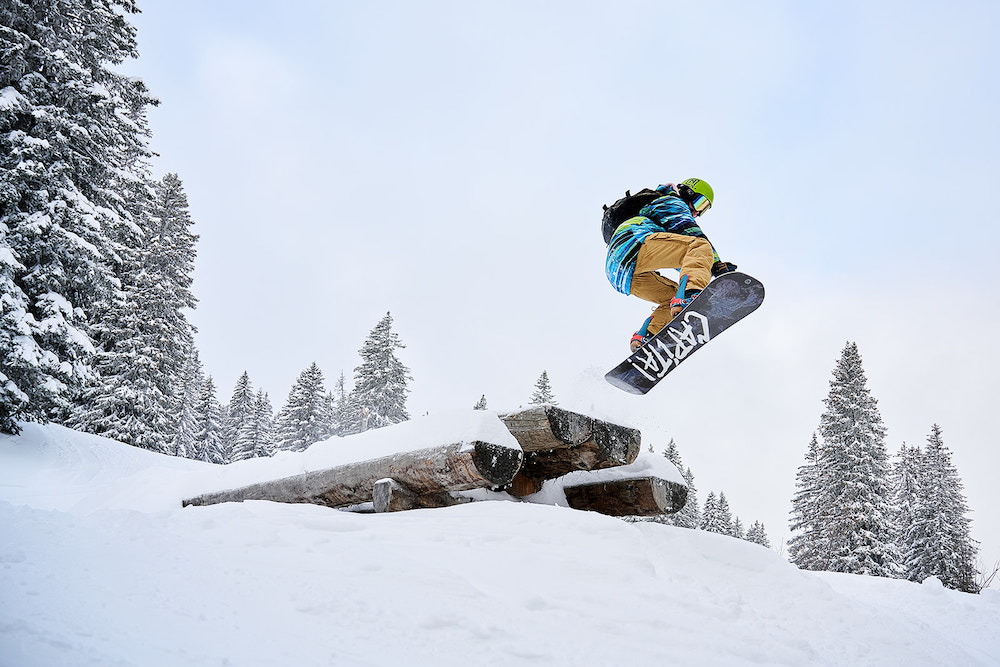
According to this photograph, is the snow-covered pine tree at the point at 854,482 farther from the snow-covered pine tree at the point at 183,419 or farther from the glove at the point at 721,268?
the snow-covered pine tree at the point at 183,419

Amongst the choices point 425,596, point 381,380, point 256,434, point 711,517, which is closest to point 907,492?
point 711,517

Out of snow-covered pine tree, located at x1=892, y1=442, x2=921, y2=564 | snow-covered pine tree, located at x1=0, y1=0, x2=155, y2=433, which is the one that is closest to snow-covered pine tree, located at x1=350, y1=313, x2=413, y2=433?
snow-covered pine tree, located at x1=0, y1=0, x2=155, y2=433

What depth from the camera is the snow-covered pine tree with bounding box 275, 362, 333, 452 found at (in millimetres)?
32500

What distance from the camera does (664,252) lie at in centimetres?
497

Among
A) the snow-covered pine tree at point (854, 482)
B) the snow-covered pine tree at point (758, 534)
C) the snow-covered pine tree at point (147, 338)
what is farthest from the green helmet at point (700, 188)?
the snow-covered pine tree at point (758, 534)

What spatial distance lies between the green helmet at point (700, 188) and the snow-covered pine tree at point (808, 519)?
66.4 ft

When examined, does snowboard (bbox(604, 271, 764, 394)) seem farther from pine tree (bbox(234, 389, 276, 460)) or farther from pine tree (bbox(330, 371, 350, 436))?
pine tree (bbox(234, 389, 276, 460))

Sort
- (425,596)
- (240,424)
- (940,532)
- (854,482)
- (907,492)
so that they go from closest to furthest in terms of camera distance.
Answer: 1. (425,596)
2. (854,482)
3. (940,532)
4. (907,492)
5. (240,424)

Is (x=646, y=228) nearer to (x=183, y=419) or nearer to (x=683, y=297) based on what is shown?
(x=683, y=297)

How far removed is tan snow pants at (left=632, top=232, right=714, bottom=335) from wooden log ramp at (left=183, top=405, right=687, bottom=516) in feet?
4.54

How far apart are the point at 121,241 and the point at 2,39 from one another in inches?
231

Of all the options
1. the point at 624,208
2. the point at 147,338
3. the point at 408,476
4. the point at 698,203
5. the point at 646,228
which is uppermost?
the point at 147,338

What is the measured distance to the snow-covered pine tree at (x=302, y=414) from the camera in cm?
3250

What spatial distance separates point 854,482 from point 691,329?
19943mm
